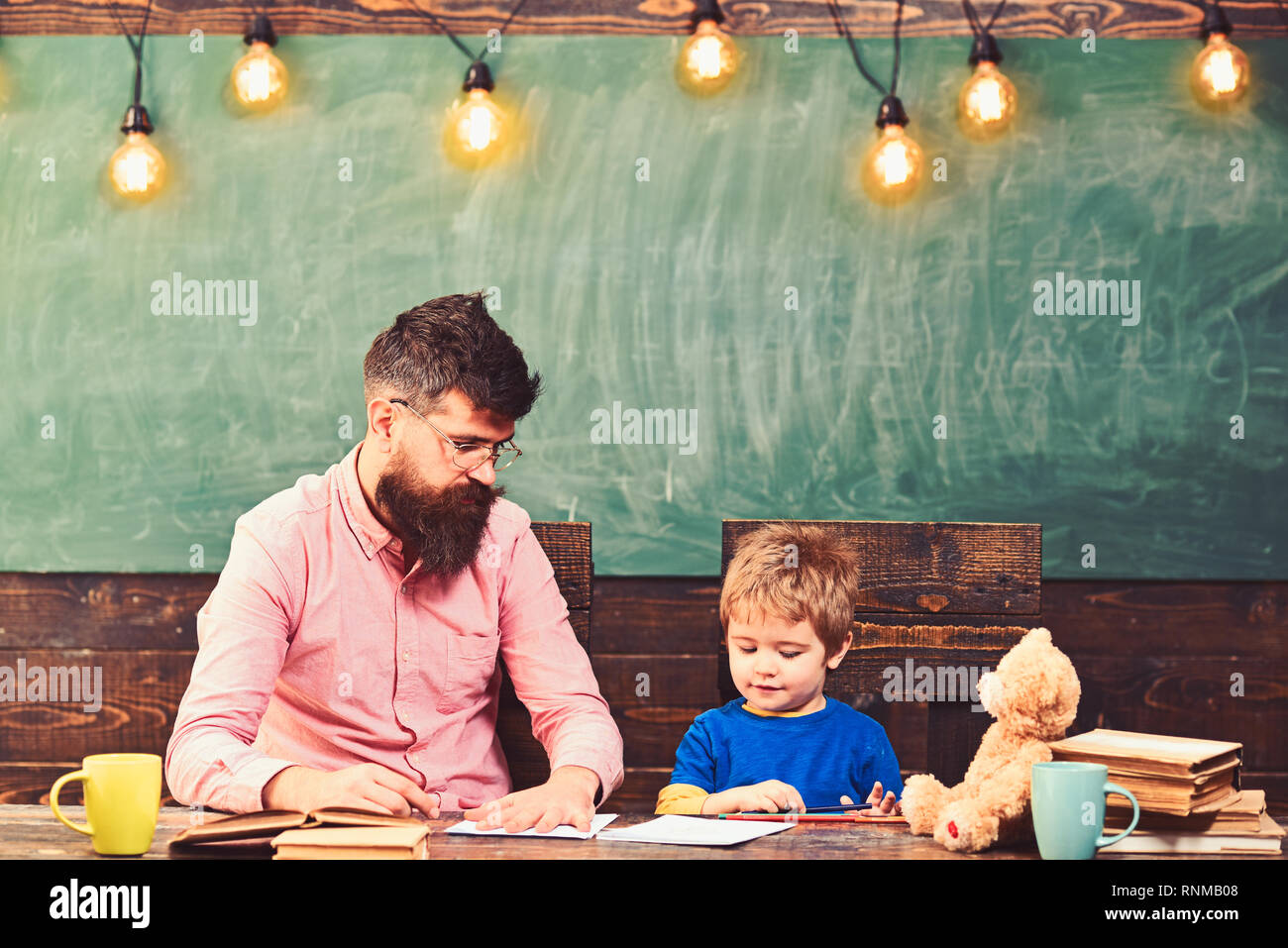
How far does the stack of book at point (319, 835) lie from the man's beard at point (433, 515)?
1.86 ft

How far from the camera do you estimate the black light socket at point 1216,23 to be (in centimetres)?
304

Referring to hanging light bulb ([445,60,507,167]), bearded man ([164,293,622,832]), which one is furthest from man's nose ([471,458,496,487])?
hanging light bulb ([445,60,507,167])

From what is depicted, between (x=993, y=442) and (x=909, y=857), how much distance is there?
1990 mm

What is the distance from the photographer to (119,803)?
126 centimetres

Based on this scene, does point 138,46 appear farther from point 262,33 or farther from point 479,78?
point 479,78

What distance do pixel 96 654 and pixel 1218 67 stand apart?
3.42 metres

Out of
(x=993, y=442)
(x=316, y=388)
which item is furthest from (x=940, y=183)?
(x=316, y=388)

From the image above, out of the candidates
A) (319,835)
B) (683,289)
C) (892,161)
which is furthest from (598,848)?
(892,161)

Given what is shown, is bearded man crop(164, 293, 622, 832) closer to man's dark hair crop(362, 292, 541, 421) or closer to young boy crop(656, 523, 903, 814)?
man's dark hair crop(362, 292, 541, 421)

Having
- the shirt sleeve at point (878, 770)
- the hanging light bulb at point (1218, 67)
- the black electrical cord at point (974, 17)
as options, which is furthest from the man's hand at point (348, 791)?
the hanging light bulb at point (1218, 67)

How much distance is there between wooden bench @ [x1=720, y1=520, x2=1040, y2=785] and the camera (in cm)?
199

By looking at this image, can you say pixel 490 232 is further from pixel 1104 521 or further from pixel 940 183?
pixel 1104 521

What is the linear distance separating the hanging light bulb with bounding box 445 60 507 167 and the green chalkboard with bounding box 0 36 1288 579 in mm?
45

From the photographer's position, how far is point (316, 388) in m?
3.13
